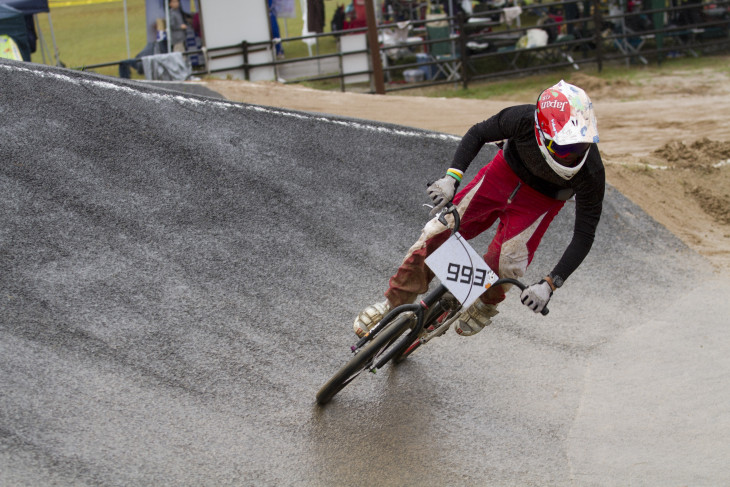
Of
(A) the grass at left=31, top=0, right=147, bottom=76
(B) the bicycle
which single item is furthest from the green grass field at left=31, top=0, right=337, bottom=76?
(B) the bicycle

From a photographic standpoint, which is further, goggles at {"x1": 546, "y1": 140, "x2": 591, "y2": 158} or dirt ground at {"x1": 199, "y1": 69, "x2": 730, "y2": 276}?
dirt ground at {"x1": 199, "y1": 69, "x2": 730, "y2": 276}

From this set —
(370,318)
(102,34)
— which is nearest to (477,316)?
(370,318)

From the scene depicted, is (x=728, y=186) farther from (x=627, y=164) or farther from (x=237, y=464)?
(x=237, y=464)

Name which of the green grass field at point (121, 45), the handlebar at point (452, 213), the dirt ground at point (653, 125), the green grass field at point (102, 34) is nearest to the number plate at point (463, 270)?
the handlebar at point (452, 213)

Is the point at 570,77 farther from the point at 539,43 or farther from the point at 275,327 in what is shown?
the point at 275,327

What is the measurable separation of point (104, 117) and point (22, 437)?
4.36 meters

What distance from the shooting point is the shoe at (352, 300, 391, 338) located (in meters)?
4.94

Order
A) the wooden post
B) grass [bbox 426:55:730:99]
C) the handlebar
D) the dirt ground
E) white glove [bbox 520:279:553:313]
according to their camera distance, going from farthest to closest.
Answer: grass [bbox 426:55:730:99] → the wooden post → the dirt ground → the handlebar → white glove [bbox 520:279:553:313]

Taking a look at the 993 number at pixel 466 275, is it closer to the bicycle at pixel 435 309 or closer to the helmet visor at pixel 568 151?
the bicycle at pixel 435 309

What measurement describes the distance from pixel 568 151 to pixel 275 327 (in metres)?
2.71

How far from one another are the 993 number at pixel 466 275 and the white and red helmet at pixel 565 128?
812mm

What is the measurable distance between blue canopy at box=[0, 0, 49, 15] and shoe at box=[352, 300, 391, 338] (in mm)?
13976

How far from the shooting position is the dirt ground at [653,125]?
9.50 metres

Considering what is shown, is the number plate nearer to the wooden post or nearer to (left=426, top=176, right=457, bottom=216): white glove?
(left=426, top=176, right=457, bottom=216): white glove
